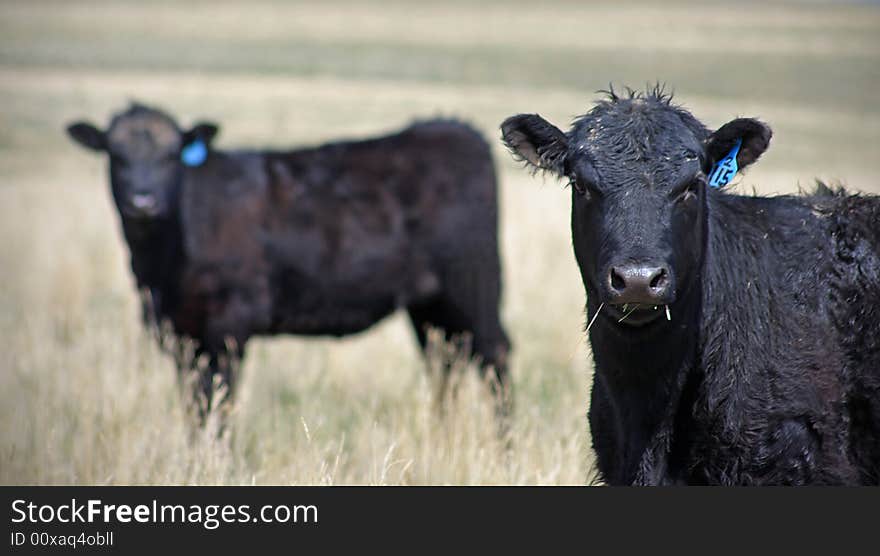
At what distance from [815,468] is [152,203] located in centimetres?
535

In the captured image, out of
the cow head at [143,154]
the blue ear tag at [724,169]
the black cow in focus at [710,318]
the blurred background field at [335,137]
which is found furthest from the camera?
the cow head at [143,154]

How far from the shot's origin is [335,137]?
95.7 ft

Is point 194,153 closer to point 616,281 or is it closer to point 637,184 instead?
point 637,184

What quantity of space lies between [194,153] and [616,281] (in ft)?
17.7

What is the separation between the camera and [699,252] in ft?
13.6

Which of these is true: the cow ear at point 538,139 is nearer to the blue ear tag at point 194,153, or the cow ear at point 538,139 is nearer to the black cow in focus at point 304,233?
the black cow in focus at point 304,233

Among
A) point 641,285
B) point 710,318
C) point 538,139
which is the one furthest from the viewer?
point 538,139

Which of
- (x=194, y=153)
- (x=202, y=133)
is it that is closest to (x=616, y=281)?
(x=194, y=153)

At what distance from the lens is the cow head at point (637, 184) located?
3.76 meters

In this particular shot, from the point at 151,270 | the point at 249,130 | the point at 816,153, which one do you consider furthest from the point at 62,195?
the point at 816,153

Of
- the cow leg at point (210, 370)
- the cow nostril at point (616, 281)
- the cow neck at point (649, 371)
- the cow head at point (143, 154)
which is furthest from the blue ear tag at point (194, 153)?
the cow nostril at point (616, 281)

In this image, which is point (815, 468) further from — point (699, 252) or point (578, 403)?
point (578, 403)

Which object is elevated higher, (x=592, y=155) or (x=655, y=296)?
(x=592, y=155)

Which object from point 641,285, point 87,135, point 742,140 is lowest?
point 641,285
